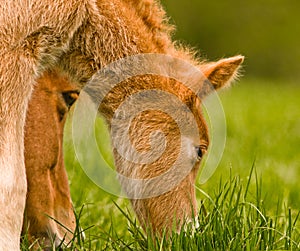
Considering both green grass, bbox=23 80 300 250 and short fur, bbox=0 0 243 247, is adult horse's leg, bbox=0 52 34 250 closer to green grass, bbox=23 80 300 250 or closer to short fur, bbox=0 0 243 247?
short fur, bbox=0 0 243 247

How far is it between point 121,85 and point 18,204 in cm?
91

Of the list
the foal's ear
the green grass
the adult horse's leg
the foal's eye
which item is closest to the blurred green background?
the green grass

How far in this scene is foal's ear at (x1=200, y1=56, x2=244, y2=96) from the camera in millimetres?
4719

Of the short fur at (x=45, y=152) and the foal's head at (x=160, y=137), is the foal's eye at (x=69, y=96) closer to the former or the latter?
the short fur at (x=45, y=152)

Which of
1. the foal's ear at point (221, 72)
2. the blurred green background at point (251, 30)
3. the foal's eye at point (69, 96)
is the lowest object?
the foal's eye at point (69, 96)

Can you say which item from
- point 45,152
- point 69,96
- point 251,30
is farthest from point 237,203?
point 251,30

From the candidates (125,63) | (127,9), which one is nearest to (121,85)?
(125,63)

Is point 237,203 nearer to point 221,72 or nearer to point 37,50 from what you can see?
point 221,72

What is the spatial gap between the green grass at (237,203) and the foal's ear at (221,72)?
1.58 ft

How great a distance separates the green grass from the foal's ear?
0.48 metres

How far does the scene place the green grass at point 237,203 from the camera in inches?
165

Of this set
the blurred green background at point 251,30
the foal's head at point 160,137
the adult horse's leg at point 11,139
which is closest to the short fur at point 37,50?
the adult horse's leg at point 11,139

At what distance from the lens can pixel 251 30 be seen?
3678 cm

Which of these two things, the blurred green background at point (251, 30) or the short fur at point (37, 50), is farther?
the blurred green background at point (251, 30)
